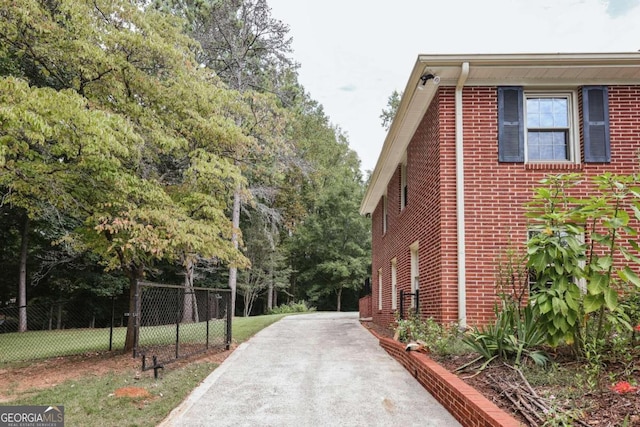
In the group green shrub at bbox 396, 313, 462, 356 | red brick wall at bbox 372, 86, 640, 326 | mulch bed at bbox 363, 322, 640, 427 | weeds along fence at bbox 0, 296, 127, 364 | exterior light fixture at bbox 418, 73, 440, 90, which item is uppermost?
exterior light fixture at bbox 418, 73, 440, 90

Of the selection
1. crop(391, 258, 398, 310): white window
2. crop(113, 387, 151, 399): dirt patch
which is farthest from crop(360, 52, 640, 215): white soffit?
crop(113, 387, 151, 399): dirt patch

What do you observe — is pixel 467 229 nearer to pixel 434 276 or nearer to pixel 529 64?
pixel 434 276

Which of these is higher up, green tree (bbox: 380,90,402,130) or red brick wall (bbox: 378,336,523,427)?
green tree (bbox: 380,90,402,130)

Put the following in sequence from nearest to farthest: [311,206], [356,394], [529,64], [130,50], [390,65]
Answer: [356,394] < [529,64] < [130,50] < [390,65] < [311,206]

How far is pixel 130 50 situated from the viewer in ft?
27.1

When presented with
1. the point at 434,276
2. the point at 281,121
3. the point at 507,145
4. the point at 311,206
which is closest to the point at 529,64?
the point at 507,145

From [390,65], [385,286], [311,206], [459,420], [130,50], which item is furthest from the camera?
[311,206]

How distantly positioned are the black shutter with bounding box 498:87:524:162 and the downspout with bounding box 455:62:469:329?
0.64m

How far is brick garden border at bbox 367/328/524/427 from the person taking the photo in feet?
13.1

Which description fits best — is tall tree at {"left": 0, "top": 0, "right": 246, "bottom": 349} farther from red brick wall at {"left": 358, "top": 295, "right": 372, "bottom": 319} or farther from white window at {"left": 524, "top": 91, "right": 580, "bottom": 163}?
red brick wall at {"left": 358, "top": 295, "right": 372, "bottom": 319}

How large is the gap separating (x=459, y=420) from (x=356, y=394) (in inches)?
60.3

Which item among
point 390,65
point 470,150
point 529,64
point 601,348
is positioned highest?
point 390,65

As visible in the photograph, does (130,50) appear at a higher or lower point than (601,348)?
higher

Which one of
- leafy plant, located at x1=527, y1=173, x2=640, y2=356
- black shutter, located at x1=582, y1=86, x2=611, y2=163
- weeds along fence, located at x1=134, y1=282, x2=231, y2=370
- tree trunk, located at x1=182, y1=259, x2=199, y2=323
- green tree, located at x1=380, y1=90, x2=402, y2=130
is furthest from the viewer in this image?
green tree, located at x1=380, y1=90, x2=402, y2=130
